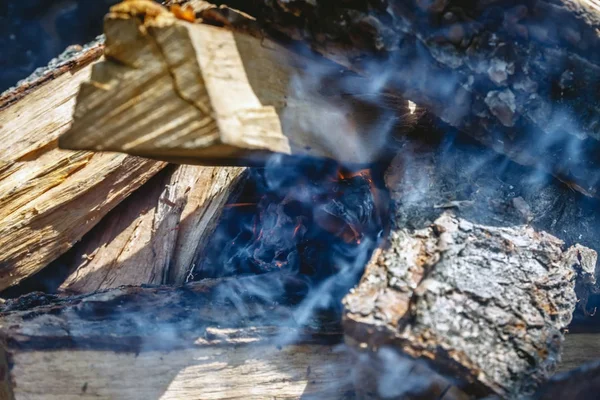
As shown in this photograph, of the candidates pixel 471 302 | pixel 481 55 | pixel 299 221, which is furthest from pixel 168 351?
pixel 481 55

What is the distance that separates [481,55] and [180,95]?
662 millimetres

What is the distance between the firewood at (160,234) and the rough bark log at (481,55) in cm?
73

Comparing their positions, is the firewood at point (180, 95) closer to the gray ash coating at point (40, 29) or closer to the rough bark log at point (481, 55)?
the rough bark log at point (481, 55)

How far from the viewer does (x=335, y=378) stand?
1.47 metres

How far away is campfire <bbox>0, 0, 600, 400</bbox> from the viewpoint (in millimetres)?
1118

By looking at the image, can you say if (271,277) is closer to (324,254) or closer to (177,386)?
(324,254)

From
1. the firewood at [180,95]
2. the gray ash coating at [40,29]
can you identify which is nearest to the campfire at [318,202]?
the firewood at [180,95]

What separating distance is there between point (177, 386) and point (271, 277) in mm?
406

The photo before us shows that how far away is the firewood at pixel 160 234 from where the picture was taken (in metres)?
1.82

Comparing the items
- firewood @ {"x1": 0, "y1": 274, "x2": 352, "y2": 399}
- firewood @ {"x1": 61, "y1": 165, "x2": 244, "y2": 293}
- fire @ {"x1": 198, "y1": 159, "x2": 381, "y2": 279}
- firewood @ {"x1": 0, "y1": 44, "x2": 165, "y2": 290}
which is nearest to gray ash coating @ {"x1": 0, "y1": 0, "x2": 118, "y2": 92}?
firewood @ {"x1": 0, "y1": 44, "x2": 165, "y2": 290}

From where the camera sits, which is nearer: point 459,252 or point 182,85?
point 182,85

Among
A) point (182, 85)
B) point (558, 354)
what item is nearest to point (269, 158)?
point (182, 85)

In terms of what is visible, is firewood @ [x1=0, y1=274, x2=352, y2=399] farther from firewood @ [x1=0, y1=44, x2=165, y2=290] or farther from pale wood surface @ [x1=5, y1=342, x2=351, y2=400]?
firewood @ [x1=0, y1=44, x2=165, y2=290]

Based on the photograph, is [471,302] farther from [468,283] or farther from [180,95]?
[180,95]
